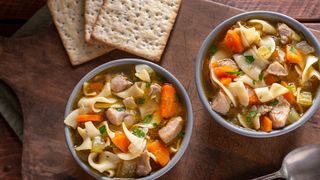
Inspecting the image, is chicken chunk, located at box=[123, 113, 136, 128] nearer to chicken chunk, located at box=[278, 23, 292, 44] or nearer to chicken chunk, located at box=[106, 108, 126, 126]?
chicken chunk, located at box=[106, 108, 126, 126]

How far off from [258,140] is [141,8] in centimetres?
96

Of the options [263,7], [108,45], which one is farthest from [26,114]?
[263,7]

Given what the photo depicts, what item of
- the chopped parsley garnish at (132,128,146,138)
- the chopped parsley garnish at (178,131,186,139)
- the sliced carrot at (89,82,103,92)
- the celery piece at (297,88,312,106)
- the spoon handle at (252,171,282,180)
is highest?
the celery piece at (297,88,312,106)

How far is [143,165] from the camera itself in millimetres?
2488

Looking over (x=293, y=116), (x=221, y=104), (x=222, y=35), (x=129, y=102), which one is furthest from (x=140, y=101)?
(x=293, y=116)

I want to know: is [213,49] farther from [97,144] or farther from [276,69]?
[97,144]

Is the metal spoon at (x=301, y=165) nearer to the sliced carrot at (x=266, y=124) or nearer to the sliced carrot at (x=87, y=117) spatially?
the sliced carrot at (x=266, y=124)

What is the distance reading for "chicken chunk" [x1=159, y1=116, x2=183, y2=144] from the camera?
99.0 inches

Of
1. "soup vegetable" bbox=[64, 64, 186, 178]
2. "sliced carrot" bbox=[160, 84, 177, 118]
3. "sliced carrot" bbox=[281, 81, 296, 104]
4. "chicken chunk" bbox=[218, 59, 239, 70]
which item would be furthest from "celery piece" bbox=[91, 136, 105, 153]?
"sliced carrot" bbox=[281, 81, 296, 104]

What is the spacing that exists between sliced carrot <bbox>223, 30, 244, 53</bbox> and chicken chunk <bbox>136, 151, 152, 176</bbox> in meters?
0.68

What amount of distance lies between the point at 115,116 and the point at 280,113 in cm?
80

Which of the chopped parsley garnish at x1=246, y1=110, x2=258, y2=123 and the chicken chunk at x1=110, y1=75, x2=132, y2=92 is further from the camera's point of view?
the chicken chunk at x1=110, y1=75, x2=132, y2=92

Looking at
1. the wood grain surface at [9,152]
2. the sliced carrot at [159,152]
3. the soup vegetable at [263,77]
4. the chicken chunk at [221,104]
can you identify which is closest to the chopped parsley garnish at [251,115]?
the soup vegetable at [263,77]

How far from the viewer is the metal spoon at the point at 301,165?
2.66 metres
